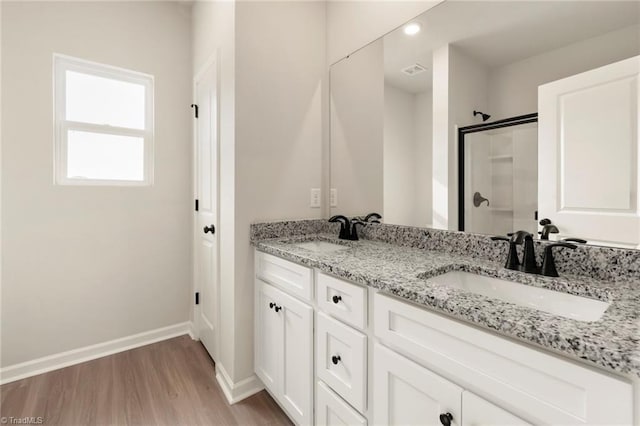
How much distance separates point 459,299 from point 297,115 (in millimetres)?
1511

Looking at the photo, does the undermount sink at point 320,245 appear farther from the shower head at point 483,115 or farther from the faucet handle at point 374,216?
the shower head at point 483,115

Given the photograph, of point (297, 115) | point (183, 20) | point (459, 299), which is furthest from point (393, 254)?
point (183, 20)

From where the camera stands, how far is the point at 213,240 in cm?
202

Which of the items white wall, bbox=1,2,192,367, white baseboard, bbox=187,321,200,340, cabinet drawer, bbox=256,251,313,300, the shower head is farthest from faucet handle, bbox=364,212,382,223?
white baseboard, bbox=187,321,200,340

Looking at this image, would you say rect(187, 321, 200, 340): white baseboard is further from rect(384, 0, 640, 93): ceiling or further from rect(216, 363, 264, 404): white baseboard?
rect(384, 0, 640, 93): ceiling

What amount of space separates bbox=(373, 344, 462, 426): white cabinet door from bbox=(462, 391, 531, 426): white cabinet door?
0.06ft

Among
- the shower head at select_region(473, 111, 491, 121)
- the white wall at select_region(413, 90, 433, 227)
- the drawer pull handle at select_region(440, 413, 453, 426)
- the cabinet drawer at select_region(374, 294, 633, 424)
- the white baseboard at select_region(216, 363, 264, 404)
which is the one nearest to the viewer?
the cabinet drawer at select_region(374, 294, 633, 424)

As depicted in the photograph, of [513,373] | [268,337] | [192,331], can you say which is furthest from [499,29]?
[192,331]

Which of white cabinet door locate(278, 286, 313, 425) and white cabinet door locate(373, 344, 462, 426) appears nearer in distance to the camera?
white cabinet door locate(373, 344, 462, 426)

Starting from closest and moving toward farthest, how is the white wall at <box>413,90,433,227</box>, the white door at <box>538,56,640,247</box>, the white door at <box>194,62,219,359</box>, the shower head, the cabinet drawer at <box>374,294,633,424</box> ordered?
1. the cabinet drawer at <box>374,294,633,424</box>
2. the white door at <box>538,56,640,247</box>
3. the shower head
4. the white wall at <box>413,90,433,227</box>
5. the white door at <box>194,62,219,359</box>

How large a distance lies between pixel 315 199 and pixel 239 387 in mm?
1213

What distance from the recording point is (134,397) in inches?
68.0

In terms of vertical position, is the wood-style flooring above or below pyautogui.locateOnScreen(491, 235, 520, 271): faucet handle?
below

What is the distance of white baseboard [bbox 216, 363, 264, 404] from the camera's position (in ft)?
5.57
